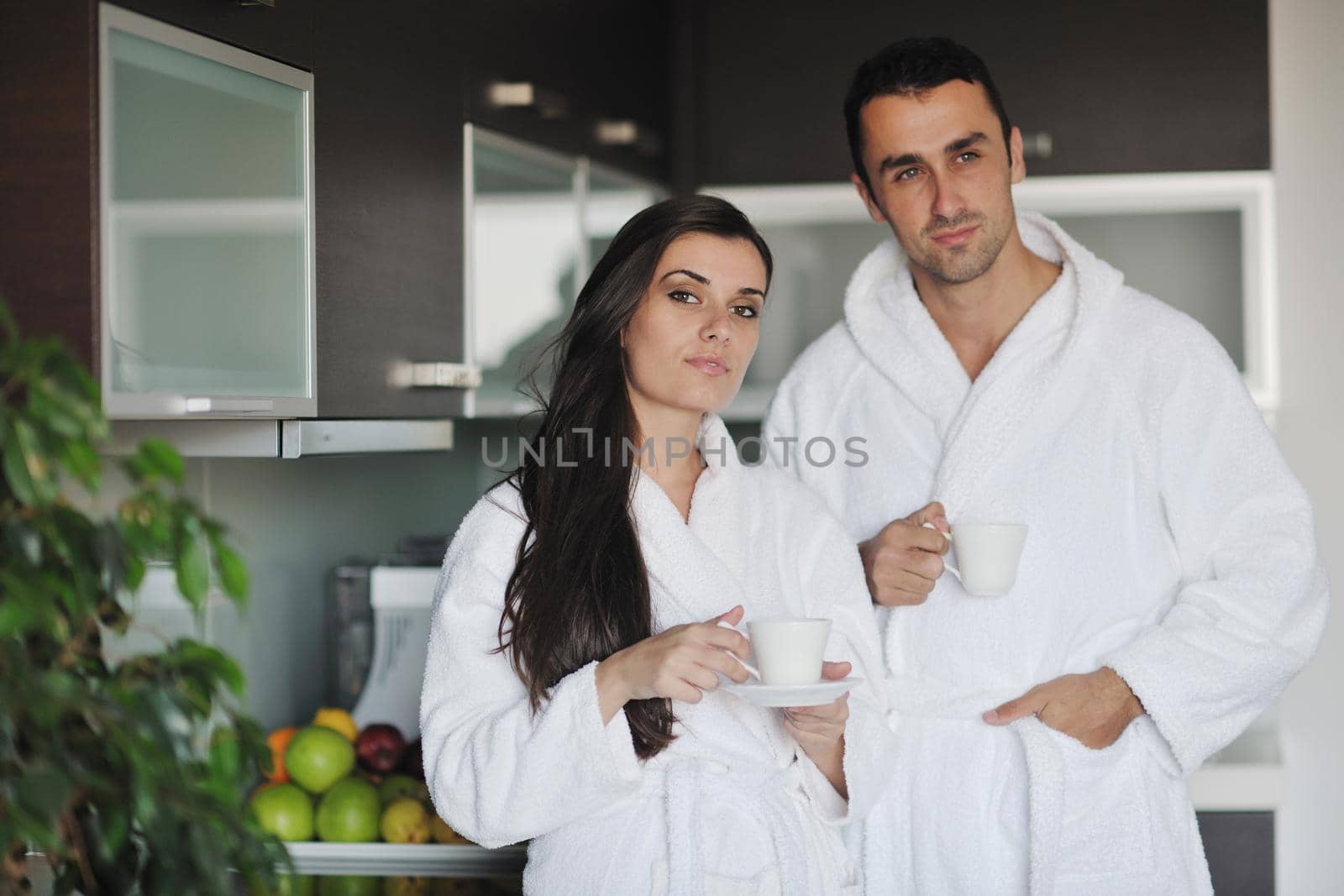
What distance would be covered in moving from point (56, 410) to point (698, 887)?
3.02ft

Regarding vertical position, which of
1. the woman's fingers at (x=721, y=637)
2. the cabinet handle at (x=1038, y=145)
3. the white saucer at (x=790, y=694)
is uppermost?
the cabinet handle at (x=1038, y=145)

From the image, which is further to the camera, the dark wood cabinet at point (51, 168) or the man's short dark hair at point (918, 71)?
the man's short dark hair at point (918, 71)

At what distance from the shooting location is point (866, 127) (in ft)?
6.25

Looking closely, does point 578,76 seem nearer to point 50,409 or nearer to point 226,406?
point 226,406

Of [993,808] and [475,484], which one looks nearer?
[993,808]

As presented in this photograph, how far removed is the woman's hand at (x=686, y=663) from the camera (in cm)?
139

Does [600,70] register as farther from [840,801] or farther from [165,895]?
[165,895]

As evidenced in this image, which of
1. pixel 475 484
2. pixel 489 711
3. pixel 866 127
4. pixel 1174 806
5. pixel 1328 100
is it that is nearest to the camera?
pixel 489 711

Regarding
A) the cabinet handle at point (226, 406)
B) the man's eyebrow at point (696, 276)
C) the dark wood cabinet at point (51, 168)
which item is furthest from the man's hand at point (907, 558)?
the dark wood cabinet at point (51, 168)

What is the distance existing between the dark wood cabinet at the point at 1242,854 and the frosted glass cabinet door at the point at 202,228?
1921mm

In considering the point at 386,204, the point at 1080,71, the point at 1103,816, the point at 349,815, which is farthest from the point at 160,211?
the point at 1080,71

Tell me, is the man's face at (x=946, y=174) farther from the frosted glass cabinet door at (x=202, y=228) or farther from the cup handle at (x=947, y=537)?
the frosted glass cabinet door at (x=202, y=228)

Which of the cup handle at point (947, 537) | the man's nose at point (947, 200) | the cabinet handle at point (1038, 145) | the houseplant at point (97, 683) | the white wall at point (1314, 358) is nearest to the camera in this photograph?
the houseplant at point (97, 683)

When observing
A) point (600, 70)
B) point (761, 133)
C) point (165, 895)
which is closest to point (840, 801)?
point (165, 895)
